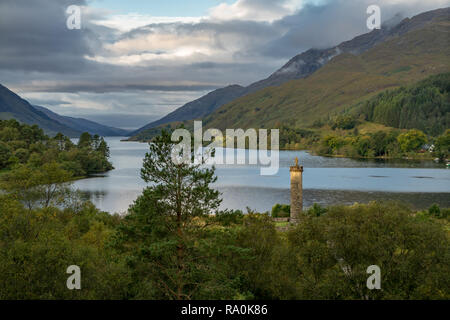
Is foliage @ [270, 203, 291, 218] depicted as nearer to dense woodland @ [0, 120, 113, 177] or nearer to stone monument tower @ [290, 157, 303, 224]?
stone monument tower @ [290, 157, 303, 224]

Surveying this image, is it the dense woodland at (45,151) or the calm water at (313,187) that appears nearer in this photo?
the calm water at (313,187)

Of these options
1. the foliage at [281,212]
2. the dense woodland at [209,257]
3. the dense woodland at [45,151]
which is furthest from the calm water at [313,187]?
the dense woodland at [209,257]

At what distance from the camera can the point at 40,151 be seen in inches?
5295

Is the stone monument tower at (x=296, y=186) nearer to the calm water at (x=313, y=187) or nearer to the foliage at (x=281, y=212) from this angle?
the foliage at (x=281, y=212)

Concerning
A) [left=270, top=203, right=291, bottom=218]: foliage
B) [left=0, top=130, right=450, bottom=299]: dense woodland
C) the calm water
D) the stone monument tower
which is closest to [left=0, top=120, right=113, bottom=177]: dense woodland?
the calm water

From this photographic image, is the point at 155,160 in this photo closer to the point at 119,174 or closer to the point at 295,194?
the point at 295,194

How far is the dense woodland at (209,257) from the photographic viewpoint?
70.0 ft

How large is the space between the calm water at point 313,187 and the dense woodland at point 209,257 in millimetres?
43607

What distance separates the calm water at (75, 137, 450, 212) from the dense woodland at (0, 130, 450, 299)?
43.6 meters

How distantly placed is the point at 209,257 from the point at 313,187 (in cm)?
8255

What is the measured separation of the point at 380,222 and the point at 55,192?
43139 mm

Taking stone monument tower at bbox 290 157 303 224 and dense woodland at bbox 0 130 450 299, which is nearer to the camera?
dense woodland at bbox 0 130 450 299

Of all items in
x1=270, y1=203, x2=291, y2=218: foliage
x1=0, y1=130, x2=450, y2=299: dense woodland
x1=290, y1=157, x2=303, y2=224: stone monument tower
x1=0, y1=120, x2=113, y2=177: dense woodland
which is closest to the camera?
x1=0, y1=130, x2=450, y2=299: dense woodland

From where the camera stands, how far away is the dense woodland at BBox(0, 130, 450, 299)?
21344 millimetres
